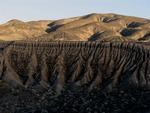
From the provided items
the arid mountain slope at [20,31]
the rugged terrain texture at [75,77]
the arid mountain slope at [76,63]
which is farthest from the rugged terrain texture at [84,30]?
the rugged terrain texture at [75,77]

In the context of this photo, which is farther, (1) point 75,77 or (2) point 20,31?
(2) point 20,31

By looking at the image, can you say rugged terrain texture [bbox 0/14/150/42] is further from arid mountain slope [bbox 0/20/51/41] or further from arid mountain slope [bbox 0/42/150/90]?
A: arid mountain slope [bbox 0/42/150/90]

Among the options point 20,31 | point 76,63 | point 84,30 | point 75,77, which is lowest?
point 20,31

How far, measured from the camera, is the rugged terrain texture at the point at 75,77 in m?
75.1

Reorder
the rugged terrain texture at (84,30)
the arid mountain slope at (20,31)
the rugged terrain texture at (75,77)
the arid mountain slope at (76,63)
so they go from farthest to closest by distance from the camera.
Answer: the arid mountain slope at (20,31), the rugged terrain texture at (84,30), the arid mountain slope at (76,63), the rugged terrain texture at (75,77)

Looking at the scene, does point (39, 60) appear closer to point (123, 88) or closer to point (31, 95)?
point (31, 95)

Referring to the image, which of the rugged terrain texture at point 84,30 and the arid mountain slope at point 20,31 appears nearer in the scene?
the rugged terrain texture at point 84,30

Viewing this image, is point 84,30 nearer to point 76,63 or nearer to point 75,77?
point 76,63

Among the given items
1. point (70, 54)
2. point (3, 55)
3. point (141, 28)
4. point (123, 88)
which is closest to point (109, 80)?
point (123, 88)

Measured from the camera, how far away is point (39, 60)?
94312 millimetres

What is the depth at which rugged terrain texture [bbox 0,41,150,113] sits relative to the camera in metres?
75.1

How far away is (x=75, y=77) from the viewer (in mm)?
87750

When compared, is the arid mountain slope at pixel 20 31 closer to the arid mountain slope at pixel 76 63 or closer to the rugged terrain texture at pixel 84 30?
the rugged terrain texture at pixel 84 30

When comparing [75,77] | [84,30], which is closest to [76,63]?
[75,77]
